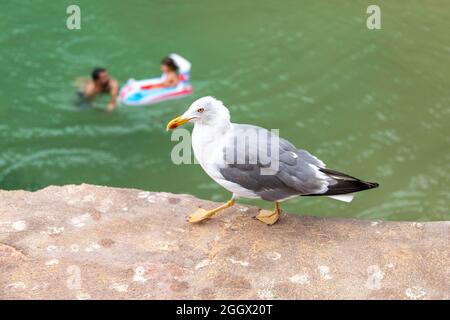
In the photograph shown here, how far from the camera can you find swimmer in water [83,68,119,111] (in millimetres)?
6594

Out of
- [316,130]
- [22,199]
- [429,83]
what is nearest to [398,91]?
[429,83]

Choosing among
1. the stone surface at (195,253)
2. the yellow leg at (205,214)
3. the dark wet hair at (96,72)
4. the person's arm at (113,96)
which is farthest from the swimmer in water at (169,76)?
the yellow leg at (205,214)

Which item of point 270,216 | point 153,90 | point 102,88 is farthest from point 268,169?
point 102,88

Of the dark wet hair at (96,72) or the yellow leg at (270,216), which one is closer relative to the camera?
the yellow leg at (270,216)

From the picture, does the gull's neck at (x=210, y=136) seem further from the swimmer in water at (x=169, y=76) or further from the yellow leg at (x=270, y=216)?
the swimmer in water at (x=169, y=76)

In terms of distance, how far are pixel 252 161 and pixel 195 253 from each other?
2.03 ft

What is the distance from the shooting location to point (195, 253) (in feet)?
10.9

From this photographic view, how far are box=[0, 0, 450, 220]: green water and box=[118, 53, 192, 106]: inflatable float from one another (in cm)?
11

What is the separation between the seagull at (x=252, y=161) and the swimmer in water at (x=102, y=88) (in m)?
3.44

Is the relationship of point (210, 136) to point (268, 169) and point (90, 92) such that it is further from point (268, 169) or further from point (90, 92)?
point (90, 92)

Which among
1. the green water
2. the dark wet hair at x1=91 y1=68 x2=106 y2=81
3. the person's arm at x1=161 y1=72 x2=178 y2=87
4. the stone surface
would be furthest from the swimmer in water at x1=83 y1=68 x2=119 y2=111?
the stone surface

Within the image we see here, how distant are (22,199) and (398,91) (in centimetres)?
507

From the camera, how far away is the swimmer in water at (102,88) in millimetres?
6594

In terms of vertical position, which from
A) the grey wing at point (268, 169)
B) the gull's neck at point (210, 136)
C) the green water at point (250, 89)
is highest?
the gull's neck at point (210, 136)
